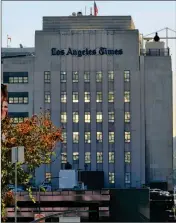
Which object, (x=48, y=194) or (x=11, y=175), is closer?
(x=11, y=175)

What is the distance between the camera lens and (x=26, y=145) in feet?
134

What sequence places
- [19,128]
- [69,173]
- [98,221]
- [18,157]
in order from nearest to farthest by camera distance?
1. [18,157]
2. [19,128]
3. [98,221]
4. [69,173]

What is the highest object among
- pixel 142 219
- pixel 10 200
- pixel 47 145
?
pixel 47 145

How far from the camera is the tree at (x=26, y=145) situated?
126 feet

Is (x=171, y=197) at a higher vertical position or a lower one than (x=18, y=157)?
lower

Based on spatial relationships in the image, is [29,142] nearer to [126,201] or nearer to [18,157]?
[18,157]

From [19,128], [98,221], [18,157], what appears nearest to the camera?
[18,157]

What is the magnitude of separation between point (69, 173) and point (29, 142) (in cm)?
14546

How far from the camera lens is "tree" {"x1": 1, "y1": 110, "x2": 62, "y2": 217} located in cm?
3831

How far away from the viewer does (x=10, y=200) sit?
38.9 m

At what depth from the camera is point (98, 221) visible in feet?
488

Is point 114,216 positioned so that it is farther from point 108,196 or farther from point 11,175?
point 11,175

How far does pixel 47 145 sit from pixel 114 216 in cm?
11460

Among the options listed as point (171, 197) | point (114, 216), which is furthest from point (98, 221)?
point (171, 197)
